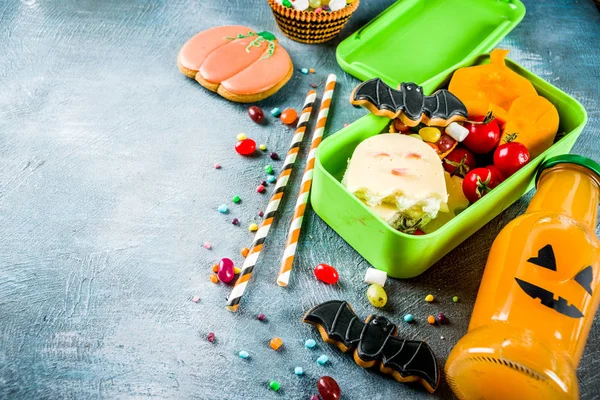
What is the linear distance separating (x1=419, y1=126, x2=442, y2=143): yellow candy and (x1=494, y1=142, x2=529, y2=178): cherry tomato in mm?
152

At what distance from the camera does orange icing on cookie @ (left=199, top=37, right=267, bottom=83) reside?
5.72 ft

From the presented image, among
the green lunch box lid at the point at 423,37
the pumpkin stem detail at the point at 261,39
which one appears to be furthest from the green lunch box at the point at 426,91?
the pumpkin stem detail at the point at 261,39

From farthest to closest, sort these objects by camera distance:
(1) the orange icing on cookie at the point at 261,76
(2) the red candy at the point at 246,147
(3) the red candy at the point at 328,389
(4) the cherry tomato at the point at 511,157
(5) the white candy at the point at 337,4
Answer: (5) the white candy at the point at 337,4
(1) the orange icing on cookie at the point at 261,76
(2) the red candy at the point at 246,147
(4) the cherry tomato at the point at 511,157
(3) the red candy at the point at 328,389

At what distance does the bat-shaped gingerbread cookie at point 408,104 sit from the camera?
4.78 feet

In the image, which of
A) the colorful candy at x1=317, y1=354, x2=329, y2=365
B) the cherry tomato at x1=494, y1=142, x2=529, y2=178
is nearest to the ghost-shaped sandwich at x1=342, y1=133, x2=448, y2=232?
the cherry tomato at x1=494, y1=142, x2=529, y2=178

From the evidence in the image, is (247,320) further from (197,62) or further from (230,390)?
(197,62)

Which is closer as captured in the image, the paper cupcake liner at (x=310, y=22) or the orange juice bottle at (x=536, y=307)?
the orange juice bottle at (x=536, y=307)

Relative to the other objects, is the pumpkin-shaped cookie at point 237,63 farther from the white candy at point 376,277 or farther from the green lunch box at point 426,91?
the white candy at point 376,277

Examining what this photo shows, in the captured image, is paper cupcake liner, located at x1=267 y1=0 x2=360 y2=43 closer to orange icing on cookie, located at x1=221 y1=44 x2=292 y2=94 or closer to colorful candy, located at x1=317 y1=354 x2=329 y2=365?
orange icing on cookie, located at x1=221 y1=44 x2=292 y2=94

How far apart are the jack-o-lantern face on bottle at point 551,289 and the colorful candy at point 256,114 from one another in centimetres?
84

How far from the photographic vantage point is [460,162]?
1.50 m

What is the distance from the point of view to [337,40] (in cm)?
195

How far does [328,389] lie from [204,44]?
111 centimetres

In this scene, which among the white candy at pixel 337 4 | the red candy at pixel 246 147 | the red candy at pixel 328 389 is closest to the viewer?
the red candy at pixel 328 389
